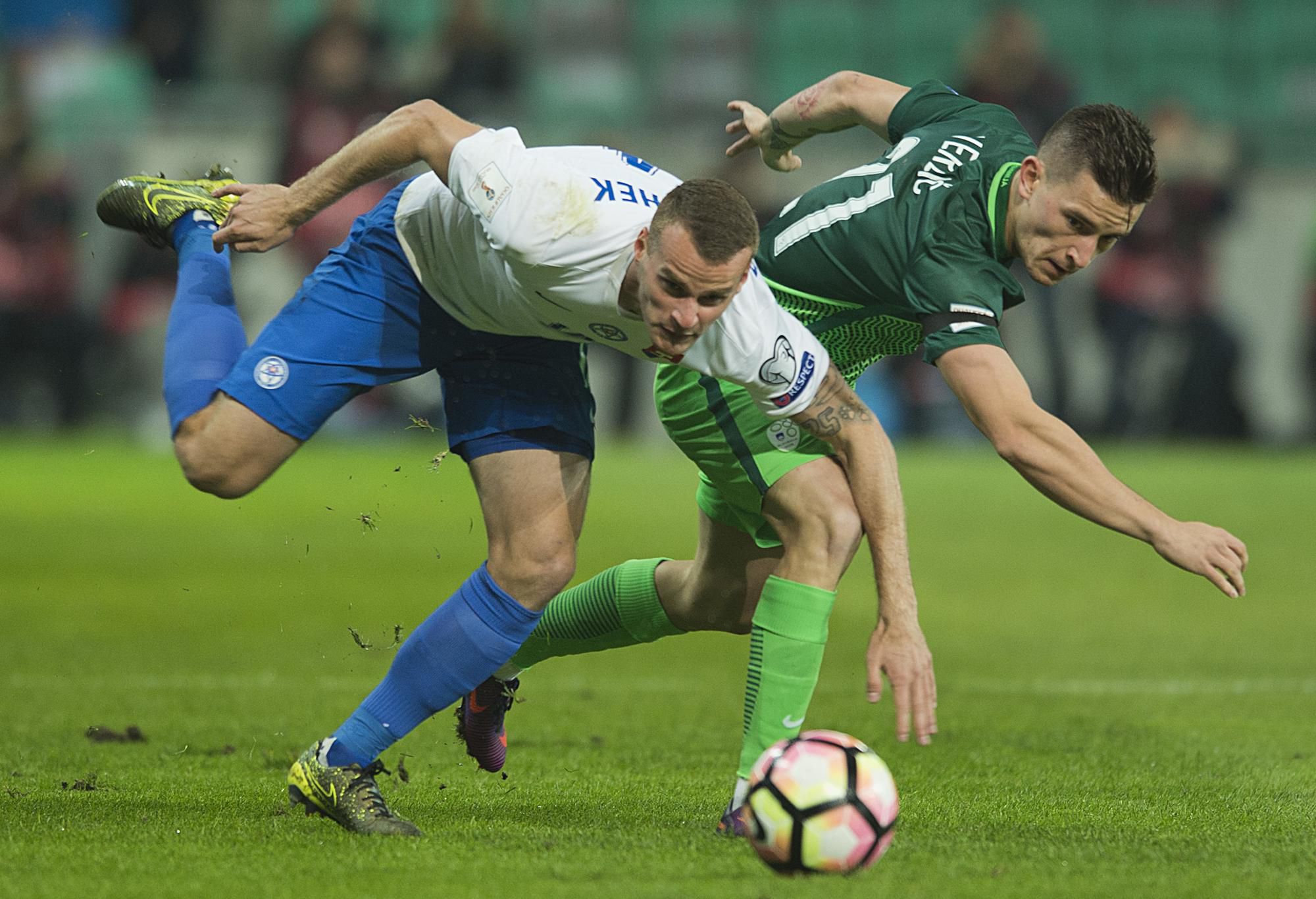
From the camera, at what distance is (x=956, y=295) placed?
468 centimetres

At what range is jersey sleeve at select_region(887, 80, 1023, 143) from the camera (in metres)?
5.29

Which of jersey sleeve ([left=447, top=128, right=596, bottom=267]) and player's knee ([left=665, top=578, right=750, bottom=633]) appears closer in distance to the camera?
jersey sleeve ([left=447, top=128, right=596, bottom=267])

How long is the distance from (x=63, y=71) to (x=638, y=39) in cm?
641

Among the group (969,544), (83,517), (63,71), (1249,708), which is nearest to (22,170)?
(63,71)

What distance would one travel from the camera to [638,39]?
2062 centimetres

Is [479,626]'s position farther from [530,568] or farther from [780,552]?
[780,552]

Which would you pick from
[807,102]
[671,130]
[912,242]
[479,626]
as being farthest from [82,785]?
[671,130]

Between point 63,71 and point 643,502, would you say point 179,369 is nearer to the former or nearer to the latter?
point 643,502

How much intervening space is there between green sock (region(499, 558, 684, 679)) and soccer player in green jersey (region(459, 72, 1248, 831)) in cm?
2

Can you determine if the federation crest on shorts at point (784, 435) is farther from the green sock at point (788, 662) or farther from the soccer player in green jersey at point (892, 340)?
the green sock at point (788, 662)

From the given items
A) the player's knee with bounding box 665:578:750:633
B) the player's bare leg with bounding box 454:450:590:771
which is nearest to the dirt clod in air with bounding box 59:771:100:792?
the player's bare leg with bounding box 454:450:590:771

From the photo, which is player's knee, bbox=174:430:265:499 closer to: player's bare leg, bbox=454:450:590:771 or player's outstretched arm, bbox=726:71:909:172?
player's bare leg, bbox=454:450:590:771

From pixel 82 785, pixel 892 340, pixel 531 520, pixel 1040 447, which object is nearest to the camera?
pixel 1040 447

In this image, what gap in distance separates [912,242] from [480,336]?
1265 mm
